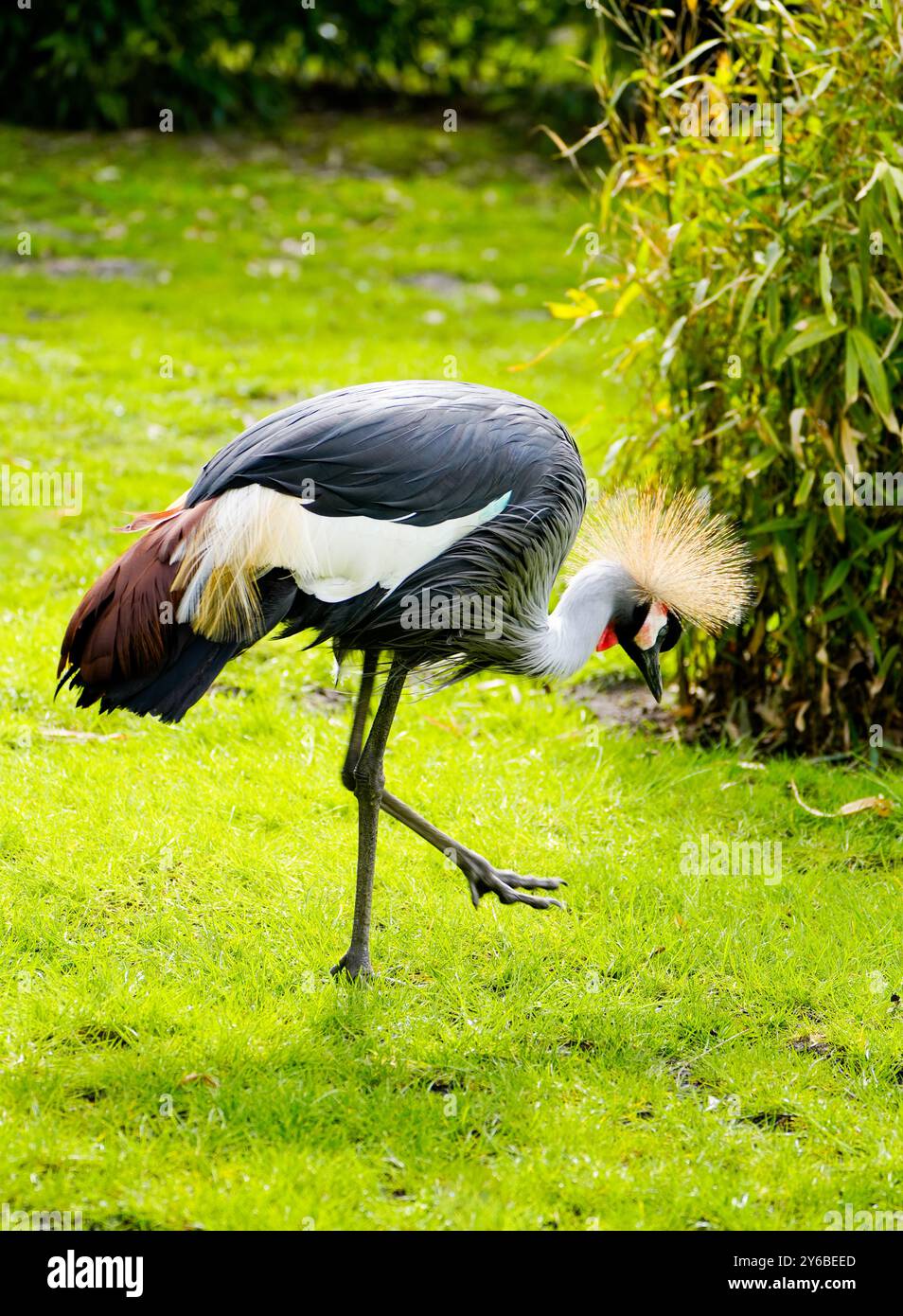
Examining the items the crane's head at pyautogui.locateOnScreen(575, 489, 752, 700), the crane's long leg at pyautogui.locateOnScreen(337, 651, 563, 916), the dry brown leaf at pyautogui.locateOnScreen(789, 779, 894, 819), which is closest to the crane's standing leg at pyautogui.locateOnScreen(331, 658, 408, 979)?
the crane's long leg at pyautogui.locateOnScreen(337, 651, 563, 916)

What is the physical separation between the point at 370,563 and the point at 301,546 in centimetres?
17

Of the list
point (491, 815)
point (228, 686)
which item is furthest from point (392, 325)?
point (491, 815)

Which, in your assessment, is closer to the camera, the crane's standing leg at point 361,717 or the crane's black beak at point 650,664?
the crane's standing leg at point 361,717

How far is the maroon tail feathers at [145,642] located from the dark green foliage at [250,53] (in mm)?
9194

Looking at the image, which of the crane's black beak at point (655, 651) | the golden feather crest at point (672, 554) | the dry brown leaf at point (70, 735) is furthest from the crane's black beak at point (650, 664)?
the dry brown leaf at point (70, 735)

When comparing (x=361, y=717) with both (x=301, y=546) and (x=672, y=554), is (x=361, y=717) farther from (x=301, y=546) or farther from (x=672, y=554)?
(x=672, y=554)

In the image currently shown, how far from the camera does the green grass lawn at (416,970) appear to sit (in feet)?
9.59

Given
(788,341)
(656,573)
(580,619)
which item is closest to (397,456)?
(580,619)

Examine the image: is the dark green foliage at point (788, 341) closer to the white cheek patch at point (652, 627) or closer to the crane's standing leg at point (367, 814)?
the white cheek patch at point (652, 627)

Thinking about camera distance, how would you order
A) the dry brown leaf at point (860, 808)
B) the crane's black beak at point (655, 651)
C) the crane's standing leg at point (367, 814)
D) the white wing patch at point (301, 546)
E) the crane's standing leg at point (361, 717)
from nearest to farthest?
the white wing patch at point (301, 546), the crane's standing leg at point (367, 814), the crane's standing leg at point (361, 717), the crane's black beak at point (655, 651), the dry brown leaf at point (860, 808)

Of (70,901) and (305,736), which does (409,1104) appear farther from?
(305,736)

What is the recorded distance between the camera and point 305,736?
473 cm

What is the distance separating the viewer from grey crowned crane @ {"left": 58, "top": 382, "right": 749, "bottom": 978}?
329cm

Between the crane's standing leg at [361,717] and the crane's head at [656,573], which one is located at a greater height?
the crane's head at [656,573]
